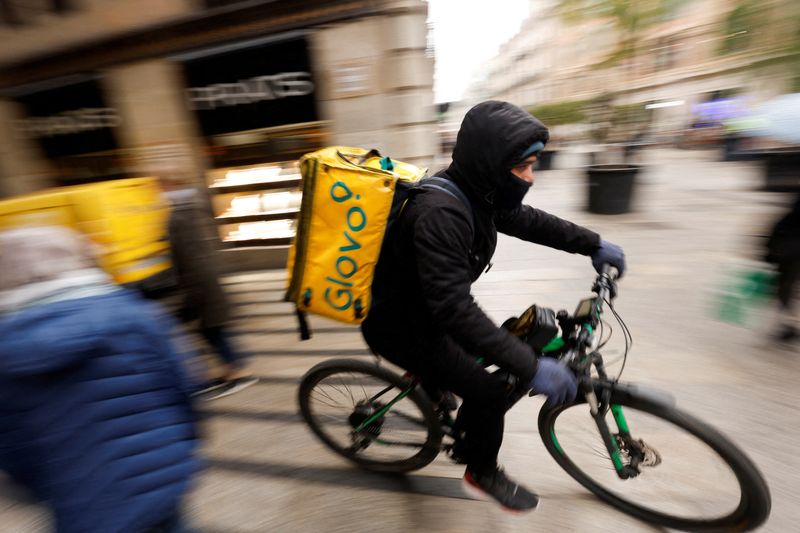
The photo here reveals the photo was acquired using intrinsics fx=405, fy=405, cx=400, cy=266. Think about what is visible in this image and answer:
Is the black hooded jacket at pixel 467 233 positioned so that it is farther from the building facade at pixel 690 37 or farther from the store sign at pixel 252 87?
the store sign at pixel 252 87

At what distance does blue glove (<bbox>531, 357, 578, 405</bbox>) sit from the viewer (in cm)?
158

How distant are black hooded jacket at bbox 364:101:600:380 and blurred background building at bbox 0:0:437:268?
437 cm

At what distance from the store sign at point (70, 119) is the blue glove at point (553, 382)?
747cm

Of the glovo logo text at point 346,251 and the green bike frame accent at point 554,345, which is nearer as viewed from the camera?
the glovo logo text at point 346,251

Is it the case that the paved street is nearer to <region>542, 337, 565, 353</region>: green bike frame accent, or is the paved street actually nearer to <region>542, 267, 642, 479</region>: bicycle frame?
<region>542, 267, 642, 479</region>: bicycle frame

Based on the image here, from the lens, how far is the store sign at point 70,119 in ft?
21.8

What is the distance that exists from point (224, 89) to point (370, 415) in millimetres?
5708

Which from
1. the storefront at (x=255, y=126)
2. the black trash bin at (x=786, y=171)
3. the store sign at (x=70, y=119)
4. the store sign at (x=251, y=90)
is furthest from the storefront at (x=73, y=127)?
the black trash bin at (x=786, y=171)

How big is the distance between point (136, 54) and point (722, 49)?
25.2ft

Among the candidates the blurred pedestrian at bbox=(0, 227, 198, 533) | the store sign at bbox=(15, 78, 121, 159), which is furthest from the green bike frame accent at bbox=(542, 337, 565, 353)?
the store sign at bbox=(15, 78, 121, 159)

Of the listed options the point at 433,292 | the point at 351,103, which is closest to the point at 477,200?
the point at 433,292

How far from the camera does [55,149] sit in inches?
290

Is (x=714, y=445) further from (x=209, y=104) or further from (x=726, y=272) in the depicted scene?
(x=209, y=104)

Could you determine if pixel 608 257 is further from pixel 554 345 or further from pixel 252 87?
pixel 252 87
